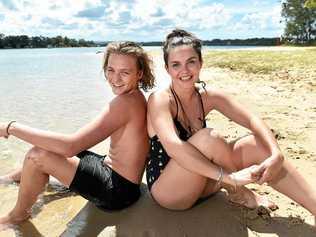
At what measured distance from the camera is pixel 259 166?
3.00 metres

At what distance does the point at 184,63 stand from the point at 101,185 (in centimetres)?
110

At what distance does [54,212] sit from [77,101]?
7919 millimetres

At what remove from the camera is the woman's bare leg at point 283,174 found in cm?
314

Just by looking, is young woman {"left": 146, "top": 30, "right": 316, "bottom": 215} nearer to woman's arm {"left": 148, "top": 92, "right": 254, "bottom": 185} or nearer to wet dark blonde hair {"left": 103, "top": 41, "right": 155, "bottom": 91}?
woman's arm {"left": 148, "top": 92, "right": 254, "bottom": 185}

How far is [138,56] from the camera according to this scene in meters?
3.39

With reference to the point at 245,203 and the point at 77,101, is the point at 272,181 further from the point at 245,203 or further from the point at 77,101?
the point at 77,101

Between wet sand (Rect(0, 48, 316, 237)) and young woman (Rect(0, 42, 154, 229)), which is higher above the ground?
young woman (Rect(0, 42, 154, 229))

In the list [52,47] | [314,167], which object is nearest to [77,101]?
[314,167]

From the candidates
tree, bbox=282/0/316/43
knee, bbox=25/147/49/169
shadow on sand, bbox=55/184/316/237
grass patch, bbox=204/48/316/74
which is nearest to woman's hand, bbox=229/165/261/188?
shadow on sand, bbox=55/184/316/237

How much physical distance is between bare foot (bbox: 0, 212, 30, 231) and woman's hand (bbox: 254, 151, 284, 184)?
1905mm

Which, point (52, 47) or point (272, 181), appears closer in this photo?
point (272, 181)

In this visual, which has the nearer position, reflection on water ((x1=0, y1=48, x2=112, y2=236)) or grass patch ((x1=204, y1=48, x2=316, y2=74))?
reflection on water ((x1=0, y1=48, x2=112, y2=236))

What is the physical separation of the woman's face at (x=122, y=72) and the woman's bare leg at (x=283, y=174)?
0.92 m

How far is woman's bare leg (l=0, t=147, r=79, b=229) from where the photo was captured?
10.8 feet
